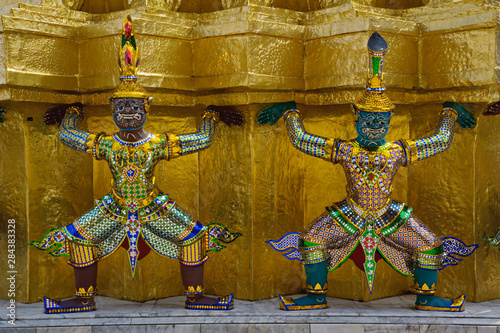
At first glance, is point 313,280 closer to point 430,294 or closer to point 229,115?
point 430,294

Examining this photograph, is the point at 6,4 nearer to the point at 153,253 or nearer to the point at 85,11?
the point at 85,11

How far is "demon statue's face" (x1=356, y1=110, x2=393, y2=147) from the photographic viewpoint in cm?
425

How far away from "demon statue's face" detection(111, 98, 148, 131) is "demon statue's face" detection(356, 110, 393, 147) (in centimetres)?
128

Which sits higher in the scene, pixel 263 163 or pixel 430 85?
pixel 430 85

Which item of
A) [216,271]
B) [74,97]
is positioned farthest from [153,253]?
[74,97]

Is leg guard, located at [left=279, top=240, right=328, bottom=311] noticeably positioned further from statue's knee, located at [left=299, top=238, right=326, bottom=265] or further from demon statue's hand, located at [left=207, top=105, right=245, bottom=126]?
demon statue's hand, located at [left=207, top=105, right=245, bottom=126]

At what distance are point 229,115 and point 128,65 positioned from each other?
78 centimetres

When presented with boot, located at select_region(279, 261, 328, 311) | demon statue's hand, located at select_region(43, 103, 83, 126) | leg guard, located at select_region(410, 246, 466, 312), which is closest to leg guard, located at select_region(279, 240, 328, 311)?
boot, located at select_region(279, 261, 328, 311)

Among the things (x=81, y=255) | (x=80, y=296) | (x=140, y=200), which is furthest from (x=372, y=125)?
(x=80, y=296)

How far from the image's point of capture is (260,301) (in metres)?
4.76

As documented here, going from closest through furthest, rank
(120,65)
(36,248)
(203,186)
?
(120,65)
(36,248)
(203,186)

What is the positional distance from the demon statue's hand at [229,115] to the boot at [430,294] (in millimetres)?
1452

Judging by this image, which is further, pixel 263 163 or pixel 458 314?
pixel 263 163

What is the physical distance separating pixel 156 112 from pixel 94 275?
3.73ft
